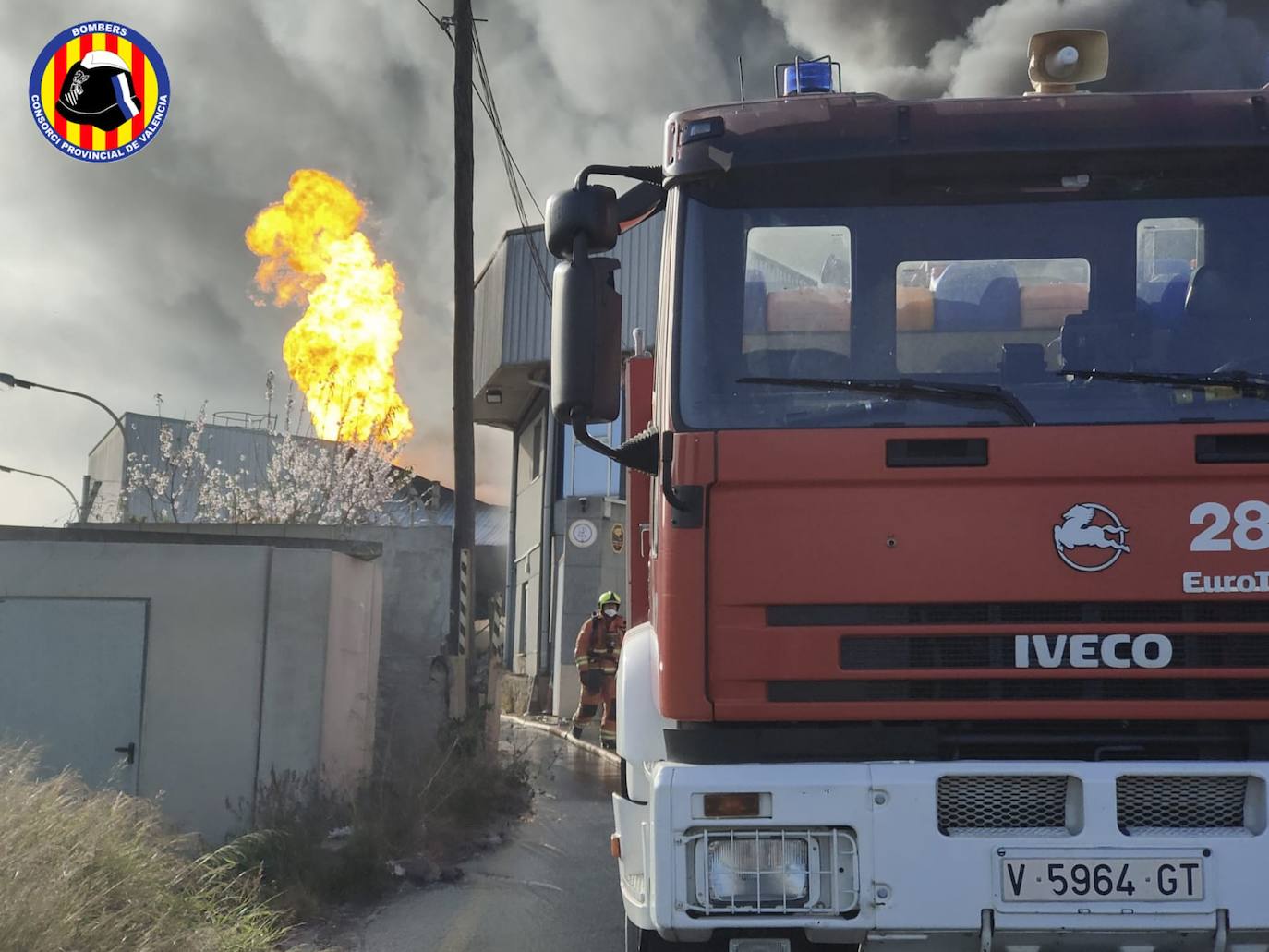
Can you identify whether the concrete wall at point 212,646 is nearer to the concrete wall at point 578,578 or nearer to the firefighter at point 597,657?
the firefighter at point 597,657

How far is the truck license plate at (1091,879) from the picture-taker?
13.6ft

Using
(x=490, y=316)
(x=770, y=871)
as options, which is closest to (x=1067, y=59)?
(x=770, y=871)

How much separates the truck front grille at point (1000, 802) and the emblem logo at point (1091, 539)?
651 mm

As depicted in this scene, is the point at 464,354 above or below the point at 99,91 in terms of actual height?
below

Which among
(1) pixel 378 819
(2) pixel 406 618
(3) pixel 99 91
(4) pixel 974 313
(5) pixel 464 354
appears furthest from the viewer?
(3) pixel 99 91

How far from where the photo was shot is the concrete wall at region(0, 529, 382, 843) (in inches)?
390

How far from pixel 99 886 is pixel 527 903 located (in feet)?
10.2

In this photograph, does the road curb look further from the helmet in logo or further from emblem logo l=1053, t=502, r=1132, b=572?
emblem logo l=1053, t=502, r=1132, b=572

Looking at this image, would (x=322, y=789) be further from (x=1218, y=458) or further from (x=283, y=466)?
(x=283, y=466)

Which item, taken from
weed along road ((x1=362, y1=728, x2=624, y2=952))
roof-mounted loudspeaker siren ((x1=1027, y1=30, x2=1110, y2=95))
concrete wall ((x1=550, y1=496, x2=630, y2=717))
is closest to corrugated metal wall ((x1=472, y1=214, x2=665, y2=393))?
concrete wall ((x1=550, y1=496, x2=630, y2=717))

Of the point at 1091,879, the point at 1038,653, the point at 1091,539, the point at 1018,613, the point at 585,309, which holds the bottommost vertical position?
the point at 1091,879

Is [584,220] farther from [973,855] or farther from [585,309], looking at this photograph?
[973,855]

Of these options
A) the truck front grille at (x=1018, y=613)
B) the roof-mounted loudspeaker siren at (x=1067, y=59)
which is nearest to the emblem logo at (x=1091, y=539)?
the truck front grille at (x=1018, y=613)

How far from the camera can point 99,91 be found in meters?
17.0
